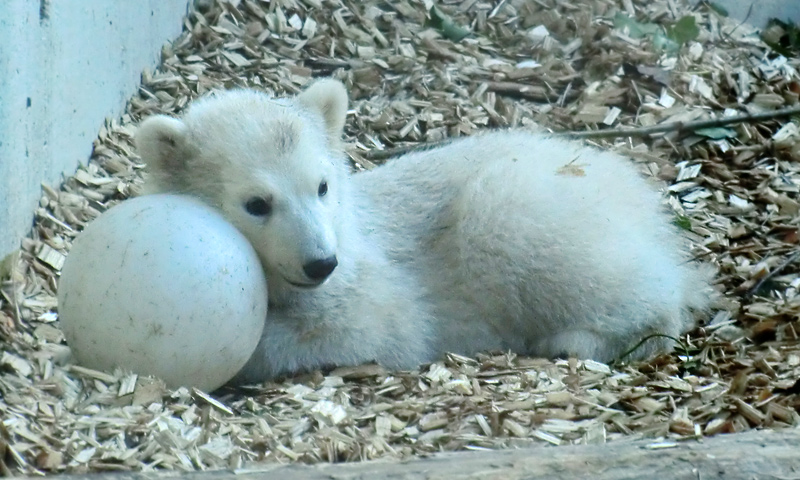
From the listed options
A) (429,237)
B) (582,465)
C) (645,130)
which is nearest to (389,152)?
(429,237)

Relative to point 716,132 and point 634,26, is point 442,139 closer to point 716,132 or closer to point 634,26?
point 716,132

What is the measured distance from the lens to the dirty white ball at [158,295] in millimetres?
4039

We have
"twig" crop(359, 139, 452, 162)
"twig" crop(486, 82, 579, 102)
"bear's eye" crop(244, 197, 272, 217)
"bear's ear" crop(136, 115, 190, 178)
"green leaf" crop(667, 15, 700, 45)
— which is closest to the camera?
"bear's eye" crop(244, 197, 272, 217)

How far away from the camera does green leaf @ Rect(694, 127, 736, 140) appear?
6.93 metres

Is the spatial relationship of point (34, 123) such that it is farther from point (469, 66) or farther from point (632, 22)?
point (632, 22)

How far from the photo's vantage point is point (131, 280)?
403 centimetres

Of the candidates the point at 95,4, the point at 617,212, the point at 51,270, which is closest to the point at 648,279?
the point at 617,212

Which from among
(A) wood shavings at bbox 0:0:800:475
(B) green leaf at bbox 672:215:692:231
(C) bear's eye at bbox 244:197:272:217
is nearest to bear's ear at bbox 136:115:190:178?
(C) bear's eye at bbox 244:197:272:217

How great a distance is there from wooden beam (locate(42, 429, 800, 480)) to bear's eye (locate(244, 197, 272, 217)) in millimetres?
1514

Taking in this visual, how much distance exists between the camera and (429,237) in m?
5.49

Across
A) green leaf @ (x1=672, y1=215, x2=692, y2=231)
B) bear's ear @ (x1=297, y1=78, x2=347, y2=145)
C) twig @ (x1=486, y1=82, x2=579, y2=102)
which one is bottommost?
green leaf @ (x1=672, y1=215, x2=692, y2=231)

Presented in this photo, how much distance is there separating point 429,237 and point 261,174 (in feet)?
4.29

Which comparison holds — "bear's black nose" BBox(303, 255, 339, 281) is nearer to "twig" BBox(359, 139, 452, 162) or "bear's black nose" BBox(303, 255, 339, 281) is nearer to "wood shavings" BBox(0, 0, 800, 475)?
"wood shavings" BBox(0, 0, 800, 475)

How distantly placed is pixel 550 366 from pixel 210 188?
6.06ft
